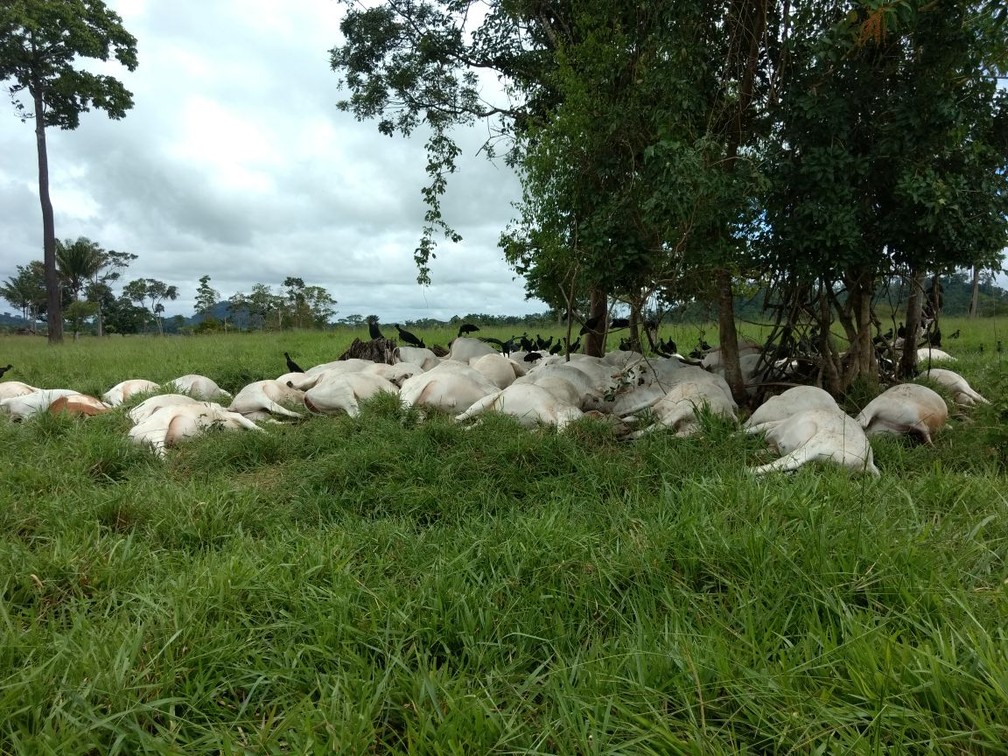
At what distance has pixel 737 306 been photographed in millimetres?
6969

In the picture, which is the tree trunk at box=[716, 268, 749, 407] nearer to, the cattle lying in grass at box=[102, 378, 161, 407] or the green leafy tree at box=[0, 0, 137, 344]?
the cattle lying in grass at box=[102, 378, 161, 407]

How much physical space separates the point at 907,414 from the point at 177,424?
18.0ft

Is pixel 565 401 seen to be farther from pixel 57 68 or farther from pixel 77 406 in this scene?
pixel 57 68

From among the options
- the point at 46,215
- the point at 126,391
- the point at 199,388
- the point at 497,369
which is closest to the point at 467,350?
the point at 497,369

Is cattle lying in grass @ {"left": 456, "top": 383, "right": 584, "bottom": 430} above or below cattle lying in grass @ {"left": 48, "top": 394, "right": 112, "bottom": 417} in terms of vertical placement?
above

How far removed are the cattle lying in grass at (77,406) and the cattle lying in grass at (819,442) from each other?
5.65 m

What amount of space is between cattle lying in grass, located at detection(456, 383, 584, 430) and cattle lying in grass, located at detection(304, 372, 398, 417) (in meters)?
1.15

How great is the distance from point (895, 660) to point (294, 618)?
71.8 inches

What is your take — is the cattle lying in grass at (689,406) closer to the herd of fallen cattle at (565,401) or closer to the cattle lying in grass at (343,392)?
the herd of fallen cattle at (565,401)

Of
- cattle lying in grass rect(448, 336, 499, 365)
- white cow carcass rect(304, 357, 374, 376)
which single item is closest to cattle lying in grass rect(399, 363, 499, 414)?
white cow carcass rect(304, 357, 374, 376)

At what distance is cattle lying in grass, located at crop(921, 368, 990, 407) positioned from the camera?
19.1ft

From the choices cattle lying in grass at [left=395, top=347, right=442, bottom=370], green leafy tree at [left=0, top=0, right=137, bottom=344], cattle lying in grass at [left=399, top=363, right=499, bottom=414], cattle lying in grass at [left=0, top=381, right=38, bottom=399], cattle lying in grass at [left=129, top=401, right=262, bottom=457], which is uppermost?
green leafy tree at [left=0, top=0, right=137, bottom=344]

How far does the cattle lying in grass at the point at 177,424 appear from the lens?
456cm

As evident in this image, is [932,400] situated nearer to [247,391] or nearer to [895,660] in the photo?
[895,660]
